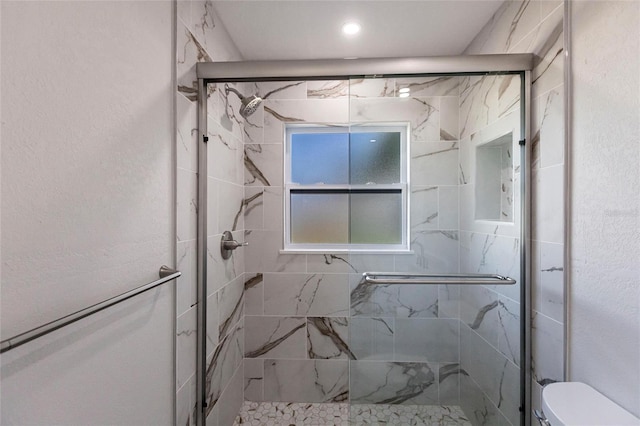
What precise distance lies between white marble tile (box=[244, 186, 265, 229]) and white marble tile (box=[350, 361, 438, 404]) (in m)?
1.11

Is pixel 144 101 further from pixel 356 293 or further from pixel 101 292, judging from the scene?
pixel 356 293

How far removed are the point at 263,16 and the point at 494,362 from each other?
2120mm

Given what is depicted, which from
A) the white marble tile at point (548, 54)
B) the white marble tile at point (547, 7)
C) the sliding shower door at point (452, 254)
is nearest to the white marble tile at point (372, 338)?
the sliding shower door at point (452, 254)

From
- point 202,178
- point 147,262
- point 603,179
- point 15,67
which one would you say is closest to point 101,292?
point 147,262

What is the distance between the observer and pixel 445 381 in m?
1.34

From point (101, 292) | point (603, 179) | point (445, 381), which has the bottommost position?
point (445, 381)

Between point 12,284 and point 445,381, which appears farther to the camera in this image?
point 445,381

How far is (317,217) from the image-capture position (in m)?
2.08

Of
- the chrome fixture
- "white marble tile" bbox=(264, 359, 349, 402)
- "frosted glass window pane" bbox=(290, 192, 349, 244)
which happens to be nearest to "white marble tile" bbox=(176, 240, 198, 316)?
the chrome fixture

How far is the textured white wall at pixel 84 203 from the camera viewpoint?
53cm

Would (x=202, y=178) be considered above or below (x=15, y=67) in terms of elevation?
below

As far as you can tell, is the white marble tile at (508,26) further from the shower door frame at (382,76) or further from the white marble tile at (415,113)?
the white marble tile at (415,113)

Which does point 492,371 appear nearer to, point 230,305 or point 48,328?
point 230,305

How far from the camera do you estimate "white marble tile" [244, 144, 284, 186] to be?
6.42 ft
